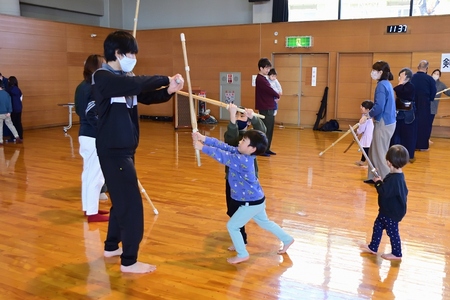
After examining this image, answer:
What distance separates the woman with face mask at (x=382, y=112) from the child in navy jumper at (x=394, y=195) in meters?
2.05

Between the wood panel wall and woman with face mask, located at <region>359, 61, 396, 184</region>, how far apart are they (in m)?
5.81

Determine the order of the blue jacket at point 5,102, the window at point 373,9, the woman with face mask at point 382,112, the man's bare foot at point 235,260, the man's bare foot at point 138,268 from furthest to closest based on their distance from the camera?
the window at point 373,9 < the blue jacket at point 5,102 < the woman with face mask at point 382,112 < the man's bare foot at point 235,260 < the man's bare foot at point 138,268

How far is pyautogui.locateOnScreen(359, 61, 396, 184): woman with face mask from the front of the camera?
5.36 meters

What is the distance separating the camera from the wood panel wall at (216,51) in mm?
10656

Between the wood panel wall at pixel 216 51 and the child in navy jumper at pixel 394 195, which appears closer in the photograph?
the child in navy jumper at pixel 394 195

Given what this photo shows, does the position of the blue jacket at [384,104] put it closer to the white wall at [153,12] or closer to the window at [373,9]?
the window at [373,9]

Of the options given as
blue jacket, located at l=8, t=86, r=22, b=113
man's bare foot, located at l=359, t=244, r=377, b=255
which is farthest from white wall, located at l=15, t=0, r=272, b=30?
man's bare foot, located at l=359, t=244, r=377, b=255

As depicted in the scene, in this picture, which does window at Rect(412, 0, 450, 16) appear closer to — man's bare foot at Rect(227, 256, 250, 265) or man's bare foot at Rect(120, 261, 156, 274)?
man's bare foot at Rect(227, 256, 250, 265)

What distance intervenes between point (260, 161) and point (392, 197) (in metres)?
4.14

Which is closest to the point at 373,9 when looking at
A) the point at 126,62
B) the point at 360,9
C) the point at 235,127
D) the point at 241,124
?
the point at 360,9

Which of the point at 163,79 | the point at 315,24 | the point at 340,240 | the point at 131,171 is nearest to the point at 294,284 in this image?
the point at 340,240

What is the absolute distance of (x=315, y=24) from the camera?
1162cm

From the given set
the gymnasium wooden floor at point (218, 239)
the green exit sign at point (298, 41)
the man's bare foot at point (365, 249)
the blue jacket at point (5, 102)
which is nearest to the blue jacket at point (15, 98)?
the blue jacket at point (5, 102)

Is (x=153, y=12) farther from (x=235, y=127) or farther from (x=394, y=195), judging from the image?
(x=394, y=195)
